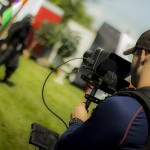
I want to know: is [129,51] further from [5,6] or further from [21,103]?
[21,103]

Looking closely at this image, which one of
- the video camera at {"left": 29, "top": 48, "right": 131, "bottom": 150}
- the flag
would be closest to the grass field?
the flag

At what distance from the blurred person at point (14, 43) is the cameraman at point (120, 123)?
6.43 m

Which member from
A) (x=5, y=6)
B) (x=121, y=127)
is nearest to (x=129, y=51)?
(x=121, y=127)

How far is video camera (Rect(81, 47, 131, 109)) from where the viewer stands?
117 inches

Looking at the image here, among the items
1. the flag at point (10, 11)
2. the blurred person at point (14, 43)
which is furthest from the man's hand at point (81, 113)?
the blurred person at point (14, 43)

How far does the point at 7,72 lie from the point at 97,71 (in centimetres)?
682

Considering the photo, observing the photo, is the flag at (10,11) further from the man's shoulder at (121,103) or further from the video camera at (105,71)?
the man's shoulder at (121,103)

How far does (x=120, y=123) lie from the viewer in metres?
2.15

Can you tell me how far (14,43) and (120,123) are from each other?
23.8 feet

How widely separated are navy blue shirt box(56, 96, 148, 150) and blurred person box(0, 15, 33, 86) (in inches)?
258

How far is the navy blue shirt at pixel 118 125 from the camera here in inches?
84.6

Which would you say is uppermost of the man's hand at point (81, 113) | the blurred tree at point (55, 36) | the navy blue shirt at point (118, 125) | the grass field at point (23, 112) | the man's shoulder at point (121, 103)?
the man's shoulder at point (121, 103)

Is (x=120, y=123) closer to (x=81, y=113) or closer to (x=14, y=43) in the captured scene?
(x=81, y=113)

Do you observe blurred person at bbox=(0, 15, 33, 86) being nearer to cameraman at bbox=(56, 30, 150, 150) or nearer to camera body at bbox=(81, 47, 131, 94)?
camera body at bbox=(81, 47, 131, 94)
